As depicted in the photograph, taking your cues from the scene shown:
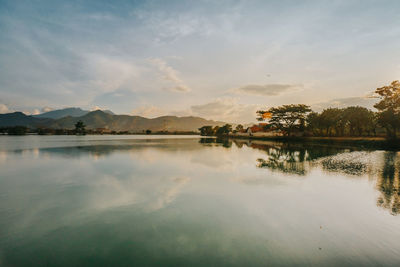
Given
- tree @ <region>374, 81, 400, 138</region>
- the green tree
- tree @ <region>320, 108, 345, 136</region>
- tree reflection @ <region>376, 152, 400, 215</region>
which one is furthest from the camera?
the green tree

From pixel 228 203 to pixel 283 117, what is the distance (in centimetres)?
7146

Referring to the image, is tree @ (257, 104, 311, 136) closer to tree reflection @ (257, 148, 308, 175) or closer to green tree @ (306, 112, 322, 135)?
green tree @ (306, 112, 322, 135)

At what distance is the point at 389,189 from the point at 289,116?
64756 millimetres

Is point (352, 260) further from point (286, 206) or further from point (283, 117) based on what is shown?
point (283, 117)

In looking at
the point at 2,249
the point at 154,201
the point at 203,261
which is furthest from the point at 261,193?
the point at 2,249

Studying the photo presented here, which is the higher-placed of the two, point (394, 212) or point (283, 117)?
point (283, 117)

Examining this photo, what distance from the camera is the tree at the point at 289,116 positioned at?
7306 cm

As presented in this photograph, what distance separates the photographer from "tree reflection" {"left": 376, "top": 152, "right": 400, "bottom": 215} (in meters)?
11.5

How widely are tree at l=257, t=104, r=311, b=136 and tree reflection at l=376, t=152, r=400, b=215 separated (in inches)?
2160

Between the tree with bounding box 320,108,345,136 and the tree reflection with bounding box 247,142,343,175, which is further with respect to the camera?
the tree with bounding box 320,108,345,136

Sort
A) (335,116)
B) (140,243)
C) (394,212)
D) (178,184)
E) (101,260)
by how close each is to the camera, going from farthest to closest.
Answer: (335,116) < (178,184) < (394,212) < (140,243) < (101,260)

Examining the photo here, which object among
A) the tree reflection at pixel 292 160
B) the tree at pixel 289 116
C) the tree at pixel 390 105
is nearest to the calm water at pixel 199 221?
the tree reflection at pixel 292 160

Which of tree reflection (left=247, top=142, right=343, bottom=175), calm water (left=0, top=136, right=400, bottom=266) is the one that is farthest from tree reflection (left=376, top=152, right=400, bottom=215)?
tree reflection (left=247, top=142, right=343, bottom=175)

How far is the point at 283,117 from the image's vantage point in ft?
249
